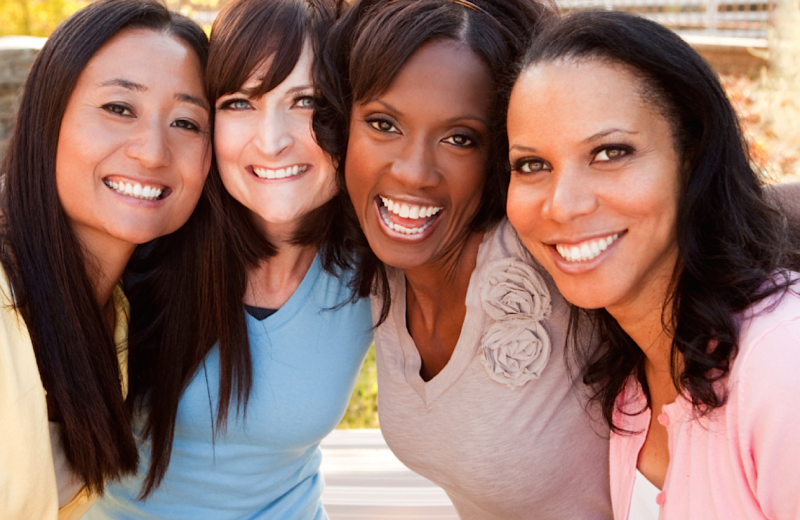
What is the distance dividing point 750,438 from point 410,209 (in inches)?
39.8

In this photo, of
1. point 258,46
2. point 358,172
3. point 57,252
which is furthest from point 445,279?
point 57,252

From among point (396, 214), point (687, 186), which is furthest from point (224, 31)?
point (687, 186)

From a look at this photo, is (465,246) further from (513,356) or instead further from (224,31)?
(224,31)

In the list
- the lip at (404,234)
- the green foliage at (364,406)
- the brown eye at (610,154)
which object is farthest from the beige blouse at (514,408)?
the green foliage at (364,406)

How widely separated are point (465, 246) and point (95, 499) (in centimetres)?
138

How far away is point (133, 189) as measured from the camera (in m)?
2.20

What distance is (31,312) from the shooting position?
2.04 meters

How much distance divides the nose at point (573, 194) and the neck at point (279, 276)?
1.13 meters

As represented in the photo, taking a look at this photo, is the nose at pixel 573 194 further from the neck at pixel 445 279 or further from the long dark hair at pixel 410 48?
the neck at pixel 445 279

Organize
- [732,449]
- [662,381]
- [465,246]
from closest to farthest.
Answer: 1. [732,449]
2. [662,381]
3. [465,246]

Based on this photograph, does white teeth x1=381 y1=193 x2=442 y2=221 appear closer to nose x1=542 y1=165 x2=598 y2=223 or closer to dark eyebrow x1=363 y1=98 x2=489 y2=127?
dark eyebrow x1=363 y1=98 x2=489 y2=127

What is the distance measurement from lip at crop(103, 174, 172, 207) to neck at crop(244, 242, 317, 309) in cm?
46

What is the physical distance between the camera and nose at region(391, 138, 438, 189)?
1.99m

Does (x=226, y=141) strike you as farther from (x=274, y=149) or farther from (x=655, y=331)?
(x=655, y=331)
